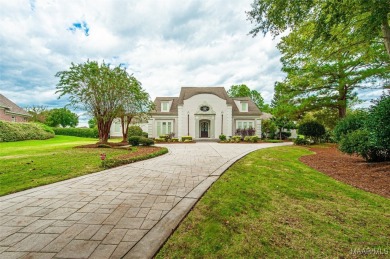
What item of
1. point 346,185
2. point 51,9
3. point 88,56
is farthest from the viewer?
point 88,56

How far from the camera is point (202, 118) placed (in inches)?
911

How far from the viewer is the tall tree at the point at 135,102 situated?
13879mm

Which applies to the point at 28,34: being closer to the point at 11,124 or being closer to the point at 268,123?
the point at 11,124

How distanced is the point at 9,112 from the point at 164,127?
24.5 metres

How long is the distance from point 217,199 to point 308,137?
19.6 meters

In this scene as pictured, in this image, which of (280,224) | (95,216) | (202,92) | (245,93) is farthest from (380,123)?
(245,93)

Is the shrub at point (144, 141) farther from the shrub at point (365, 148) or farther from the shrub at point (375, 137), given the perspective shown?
the shrub at point (365, 148)

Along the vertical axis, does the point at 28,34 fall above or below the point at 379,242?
above

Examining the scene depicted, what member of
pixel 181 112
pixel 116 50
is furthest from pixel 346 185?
pixel 181 112

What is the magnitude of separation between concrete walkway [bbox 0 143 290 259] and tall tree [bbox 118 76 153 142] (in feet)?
33.5

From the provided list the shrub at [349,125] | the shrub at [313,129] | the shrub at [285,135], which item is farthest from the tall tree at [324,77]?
the shrub at [285,135]

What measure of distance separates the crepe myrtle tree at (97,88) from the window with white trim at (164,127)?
10271 mm

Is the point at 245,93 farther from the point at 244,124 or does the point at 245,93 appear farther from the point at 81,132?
the point at 81,132

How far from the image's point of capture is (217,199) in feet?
11.4
